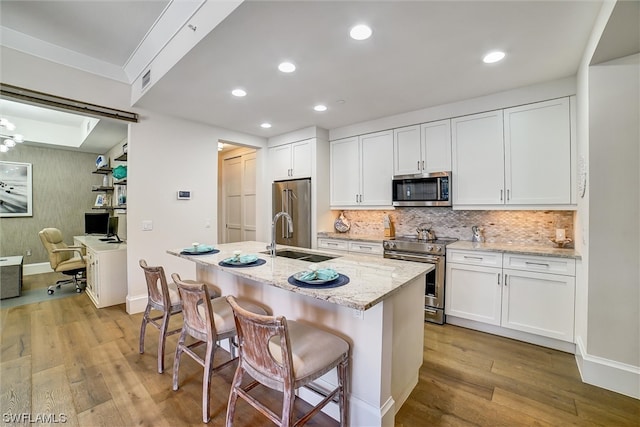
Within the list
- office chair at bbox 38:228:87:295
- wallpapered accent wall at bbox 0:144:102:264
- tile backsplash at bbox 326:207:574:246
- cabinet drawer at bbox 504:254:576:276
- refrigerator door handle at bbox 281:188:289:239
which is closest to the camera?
cabinet drawer at bbox 504:254:576:276

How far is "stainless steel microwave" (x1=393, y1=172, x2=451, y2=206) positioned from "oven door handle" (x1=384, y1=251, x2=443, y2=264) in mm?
675

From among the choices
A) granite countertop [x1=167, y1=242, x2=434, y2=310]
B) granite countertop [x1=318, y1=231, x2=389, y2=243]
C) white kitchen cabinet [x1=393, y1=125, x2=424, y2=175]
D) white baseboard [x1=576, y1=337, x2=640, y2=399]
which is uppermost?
white kitchen cabinet [x1=393, y1=125, x2=424, y2=175]

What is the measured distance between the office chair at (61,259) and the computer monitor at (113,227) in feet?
1.70

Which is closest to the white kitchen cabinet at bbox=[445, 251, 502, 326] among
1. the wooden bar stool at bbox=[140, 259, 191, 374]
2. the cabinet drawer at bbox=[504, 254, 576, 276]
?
the cabinet drawer at bbox=[504, 254, 576, 276]

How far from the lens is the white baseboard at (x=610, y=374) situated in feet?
6.25

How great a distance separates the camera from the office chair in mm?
4098

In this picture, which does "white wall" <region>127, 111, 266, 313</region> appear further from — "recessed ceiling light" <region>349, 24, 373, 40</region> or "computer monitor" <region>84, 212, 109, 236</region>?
"recessed ceiling light" <region>349, 24, 373, 40</region>

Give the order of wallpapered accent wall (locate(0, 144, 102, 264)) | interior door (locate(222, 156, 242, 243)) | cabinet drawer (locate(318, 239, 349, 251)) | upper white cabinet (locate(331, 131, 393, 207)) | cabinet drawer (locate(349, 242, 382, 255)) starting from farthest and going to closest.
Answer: interior door (locate(222, 156, 242, 243)) → wallpapered accent wall (locate(0, 144, 102, 264)) → cabinet drawer (locate(318, 239, 349, 251)) → upper white cabinet (locate(331, 131, 393, 207)) → cabinet drawer (locate(349, 242, 382, 255))

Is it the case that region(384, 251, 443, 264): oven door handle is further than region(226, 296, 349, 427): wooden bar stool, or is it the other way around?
region(384, 251, 443, 264): oven door handle

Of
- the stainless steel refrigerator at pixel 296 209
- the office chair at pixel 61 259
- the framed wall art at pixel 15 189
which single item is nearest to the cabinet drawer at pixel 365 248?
the stainless steel refrigerator at pixel 296 209

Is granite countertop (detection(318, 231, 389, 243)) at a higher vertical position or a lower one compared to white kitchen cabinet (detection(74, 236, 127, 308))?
higher

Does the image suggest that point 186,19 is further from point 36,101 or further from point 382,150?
point 382,150

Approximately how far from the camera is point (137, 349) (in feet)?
8.30

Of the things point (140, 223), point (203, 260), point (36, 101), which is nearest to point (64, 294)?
Answer: point (140, 223)
